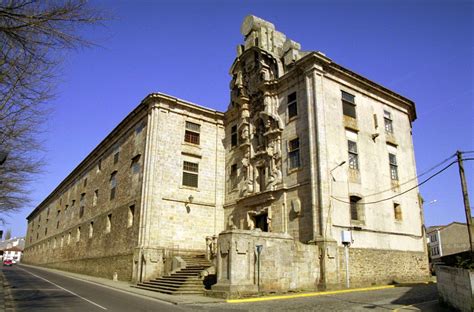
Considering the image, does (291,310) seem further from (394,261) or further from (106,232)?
(106,232)

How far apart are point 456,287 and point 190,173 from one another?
17565 mm

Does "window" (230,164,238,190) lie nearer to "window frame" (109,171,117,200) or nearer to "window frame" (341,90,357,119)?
"window frame" (341,90,357,119)

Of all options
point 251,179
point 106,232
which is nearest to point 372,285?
point 251,179

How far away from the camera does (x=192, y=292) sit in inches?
656

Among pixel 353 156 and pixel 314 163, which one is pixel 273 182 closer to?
pixel 314 163

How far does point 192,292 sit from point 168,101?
13244 mm

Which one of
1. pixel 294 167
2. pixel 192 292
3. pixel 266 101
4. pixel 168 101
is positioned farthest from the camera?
pixel 168 101

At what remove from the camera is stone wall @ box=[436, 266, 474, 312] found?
31.4ft

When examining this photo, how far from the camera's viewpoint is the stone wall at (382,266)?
18594mm

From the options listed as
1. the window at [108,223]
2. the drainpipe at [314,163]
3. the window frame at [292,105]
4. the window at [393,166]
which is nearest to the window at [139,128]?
the window at [108,223]

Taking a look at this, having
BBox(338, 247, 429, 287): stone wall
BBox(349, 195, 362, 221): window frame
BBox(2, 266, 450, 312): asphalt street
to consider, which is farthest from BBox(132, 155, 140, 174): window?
BBox(338, 247, 429, 287): stone wall

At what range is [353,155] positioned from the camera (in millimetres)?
21109

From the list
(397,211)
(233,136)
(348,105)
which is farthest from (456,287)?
(233,136)

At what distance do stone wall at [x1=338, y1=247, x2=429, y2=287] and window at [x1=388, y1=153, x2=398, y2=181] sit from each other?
4.64 metres
